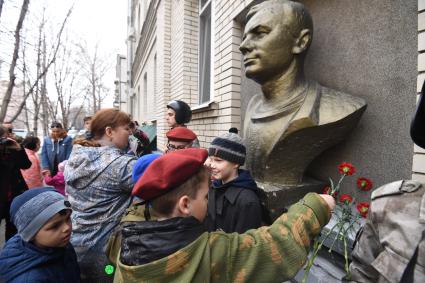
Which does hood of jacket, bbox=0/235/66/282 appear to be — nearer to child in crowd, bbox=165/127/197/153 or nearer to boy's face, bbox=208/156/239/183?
boy's face, bbox=208/156/239/183

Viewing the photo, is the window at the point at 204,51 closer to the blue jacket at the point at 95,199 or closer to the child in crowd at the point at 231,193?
the child in crowd at the point at 231,193

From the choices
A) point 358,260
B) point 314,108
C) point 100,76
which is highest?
point 100,76

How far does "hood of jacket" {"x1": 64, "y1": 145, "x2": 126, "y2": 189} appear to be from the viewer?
185cm

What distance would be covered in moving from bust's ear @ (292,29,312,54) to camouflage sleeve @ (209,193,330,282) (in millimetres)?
1515

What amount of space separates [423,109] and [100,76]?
2087cm

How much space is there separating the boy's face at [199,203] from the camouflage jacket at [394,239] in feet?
2.23

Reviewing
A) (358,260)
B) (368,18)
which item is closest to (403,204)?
(358,260)

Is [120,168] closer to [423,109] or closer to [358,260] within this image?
[358,260]

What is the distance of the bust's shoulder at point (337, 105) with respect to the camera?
6.64 ft

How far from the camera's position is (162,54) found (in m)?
6.92

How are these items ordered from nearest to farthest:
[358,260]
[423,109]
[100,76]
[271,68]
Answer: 1. [423,109]
2. [358,260]
3. [271,68]
4. [100,76]

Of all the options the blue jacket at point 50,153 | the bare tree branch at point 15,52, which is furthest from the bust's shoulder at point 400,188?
the bare tree branch at point 15,52

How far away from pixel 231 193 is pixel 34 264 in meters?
1.11

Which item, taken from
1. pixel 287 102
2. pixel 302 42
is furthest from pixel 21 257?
pixel 302 42
